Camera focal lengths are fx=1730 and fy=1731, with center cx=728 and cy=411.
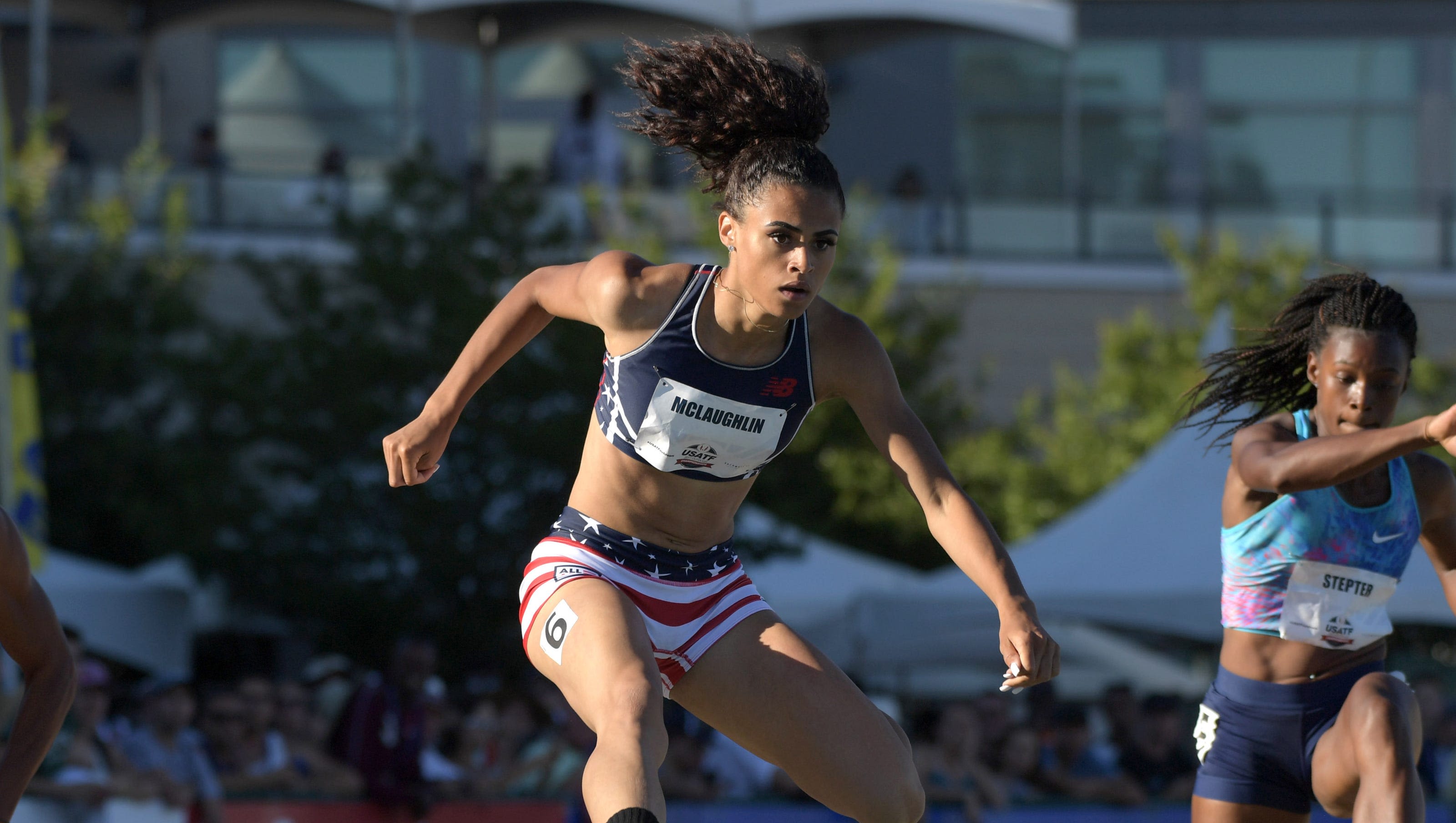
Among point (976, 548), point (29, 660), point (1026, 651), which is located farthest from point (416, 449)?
point (1026, 651)

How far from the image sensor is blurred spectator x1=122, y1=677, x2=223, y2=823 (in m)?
7.78

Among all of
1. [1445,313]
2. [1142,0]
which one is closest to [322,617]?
[1445,313]

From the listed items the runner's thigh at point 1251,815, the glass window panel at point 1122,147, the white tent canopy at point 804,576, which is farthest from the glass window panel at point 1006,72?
the runner's thigh at point 1251,815

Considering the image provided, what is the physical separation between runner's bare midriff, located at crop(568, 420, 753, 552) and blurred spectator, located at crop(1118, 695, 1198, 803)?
5.21 meters

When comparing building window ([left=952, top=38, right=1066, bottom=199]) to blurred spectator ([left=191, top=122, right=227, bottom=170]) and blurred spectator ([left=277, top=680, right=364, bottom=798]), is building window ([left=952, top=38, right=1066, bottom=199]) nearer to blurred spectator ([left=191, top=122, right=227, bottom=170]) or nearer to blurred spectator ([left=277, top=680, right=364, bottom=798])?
blurred spectator ([left=191, top=122, right=227, bottom=170])

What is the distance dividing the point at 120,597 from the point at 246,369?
81.1 inches

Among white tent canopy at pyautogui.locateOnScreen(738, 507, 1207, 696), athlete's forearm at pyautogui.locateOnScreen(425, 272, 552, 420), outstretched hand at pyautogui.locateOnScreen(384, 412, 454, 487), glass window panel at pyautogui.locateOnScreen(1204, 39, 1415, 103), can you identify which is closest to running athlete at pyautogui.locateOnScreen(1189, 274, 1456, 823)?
athlete's forearm at pyautogui.locateOnScreen(425, 272, 552, 420)

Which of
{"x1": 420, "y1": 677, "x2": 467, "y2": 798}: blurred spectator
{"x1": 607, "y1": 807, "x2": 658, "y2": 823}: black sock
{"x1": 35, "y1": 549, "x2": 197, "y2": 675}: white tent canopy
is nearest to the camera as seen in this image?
{"x1": 607, "y1": 807, "x2": 658, "y2": 823}: black sock

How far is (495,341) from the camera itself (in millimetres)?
4492

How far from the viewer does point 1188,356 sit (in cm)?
1812

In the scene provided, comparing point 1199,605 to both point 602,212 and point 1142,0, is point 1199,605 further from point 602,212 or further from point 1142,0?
point 1142,0

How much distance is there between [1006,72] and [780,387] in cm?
2151

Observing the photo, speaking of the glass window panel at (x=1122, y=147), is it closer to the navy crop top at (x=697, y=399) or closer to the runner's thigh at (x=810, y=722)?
the navy crop top at (x=697, y=399)

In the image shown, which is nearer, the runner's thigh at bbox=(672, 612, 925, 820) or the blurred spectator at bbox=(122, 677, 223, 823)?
the runner's thigh at bbox=(672, 612, 925, 820)
